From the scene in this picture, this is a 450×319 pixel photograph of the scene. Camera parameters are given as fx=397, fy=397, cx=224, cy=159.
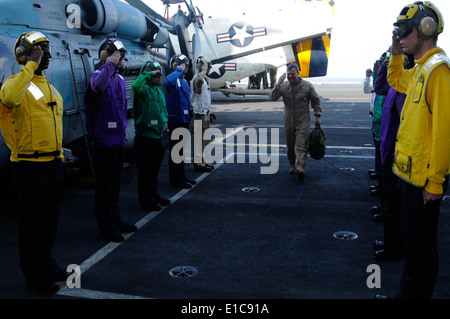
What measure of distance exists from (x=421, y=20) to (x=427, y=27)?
60 millimetres

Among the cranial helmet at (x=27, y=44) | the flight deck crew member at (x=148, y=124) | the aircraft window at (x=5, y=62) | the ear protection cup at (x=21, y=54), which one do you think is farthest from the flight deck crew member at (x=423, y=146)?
the aircraft window at (x=5, y=62)

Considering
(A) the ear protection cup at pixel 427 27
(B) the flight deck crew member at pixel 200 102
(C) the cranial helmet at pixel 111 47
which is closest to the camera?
(A) the ear protection cup at pixel 427 27

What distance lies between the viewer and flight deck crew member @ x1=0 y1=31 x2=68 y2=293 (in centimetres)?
318

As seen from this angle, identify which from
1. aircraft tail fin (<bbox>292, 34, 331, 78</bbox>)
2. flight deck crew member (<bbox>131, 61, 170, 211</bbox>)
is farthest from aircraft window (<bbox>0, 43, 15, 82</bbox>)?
aircraft tail fin (<bbox>292, 34, 331, 78</bbox>)

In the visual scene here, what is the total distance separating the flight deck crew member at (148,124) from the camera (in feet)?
17.2

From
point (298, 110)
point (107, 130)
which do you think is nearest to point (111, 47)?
point (107, 130)

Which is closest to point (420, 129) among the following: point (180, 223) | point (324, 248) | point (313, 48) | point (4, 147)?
point (324, 248)

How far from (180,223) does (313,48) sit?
1702 centimetres

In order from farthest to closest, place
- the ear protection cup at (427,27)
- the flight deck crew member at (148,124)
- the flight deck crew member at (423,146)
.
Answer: the flight deck crew member at (148,124) < the ear protection cup at (427,27) < the flight deck crew member at (423,146)

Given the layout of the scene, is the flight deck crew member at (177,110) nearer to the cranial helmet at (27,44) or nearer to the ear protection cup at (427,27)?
the cranial helmet at (27,44)

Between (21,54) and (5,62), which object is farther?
(5,62)

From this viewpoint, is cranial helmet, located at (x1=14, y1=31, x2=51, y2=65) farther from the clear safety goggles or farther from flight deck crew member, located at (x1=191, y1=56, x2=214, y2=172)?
flight deck crew member, located at (x1=191, y1=56, x2=214, y2=172)

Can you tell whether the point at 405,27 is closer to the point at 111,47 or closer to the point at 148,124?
the point at 111,47

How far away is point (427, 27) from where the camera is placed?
8.45ft
